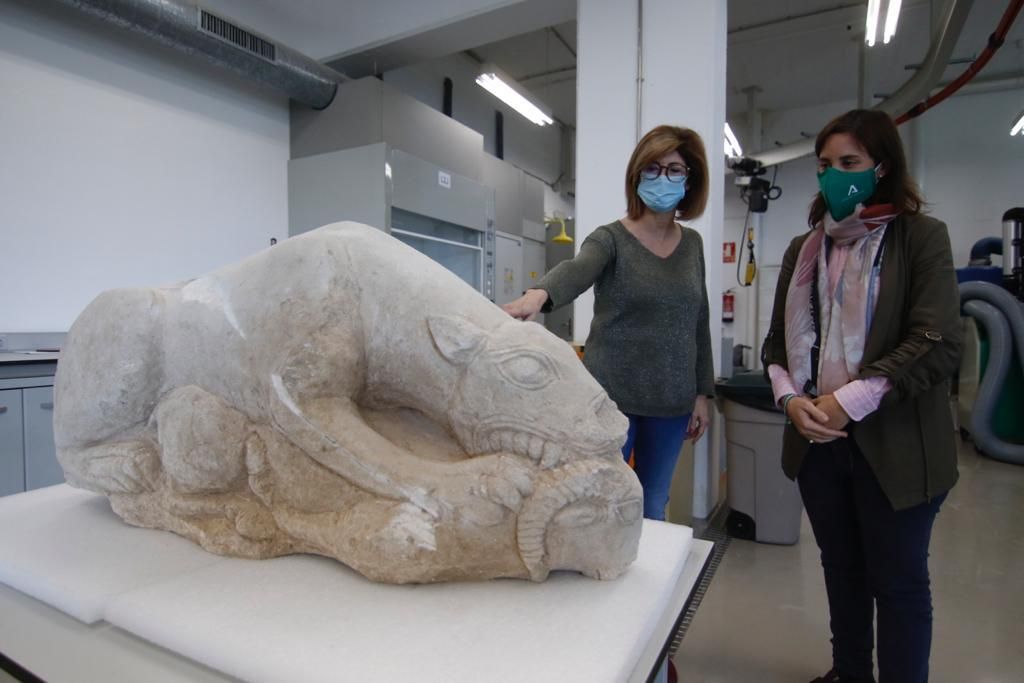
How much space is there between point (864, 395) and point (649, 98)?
82.0 inches

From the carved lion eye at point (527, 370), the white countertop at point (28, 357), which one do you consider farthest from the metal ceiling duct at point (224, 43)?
the carved lion eye at point (527, 370)

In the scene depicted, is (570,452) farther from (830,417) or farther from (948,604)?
(948,604)

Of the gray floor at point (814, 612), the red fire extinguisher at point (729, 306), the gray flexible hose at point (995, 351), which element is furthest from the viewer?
the red fire extinguisher at point (729, 306)

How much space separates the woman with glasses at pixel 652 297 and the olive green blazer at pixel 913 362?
438 mm

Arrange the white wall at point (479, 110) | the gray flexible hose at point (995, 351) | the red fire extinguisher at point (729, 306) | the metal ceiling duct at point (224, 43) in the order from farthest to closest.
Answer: the red fire extinguisher at point (729, 306)
the white wall at point (479, 110)
the gray flexible hose at point (995, 351)
the metal ceiling duct at point (224, 43)

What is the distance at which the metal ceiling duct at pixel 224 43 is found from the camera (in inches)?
111

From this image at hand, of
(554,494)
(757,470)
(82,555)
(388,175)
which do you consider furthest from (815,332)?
(388,175)

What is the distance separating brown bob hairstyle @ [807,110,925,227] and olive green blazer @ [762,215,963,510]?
0.05 metres

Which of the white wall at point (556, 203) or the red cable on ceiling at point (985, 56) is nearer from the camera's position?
the red cable on ceiling at point (985, 56)

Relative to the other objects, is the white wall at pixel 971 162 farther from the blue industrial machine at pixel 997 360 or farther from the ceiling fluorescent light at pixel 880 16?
the ceiling fluorescent light at pixel 880 16

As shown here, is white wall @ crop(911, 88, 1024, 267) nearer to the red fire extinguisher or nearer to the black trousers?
the red fire extinguisher

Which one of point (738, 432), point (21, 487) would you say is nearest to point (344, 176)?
point (21, 487)

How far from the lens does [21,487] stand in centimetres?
235

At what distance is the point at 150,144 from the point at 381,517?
3165 mm
